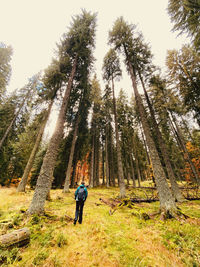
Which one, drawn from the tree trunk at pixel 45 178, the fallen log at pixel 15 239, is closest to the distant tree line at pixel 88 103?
the tree trunk at pixel 45 178

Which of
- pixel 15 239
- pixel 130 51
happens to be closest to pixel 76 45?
pixel 130 51

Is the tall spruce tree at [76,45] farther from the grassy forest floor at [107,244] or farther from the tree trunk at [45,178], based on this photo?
the grassy forest floor at [107,244]

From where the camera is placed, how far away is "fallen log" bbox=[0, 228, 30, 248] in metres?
2.70

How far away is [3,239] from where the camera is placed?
2.73m

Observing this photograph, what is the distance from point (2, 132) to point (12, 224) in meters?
18.2

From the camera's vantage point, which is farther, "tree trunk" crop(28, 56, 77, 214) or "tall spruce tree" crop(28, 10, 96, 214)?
"tall spruce tree" crop(28, 10, 96, 214)

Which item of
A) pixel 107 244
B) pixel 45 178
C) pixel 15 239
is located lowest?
pixel 107 244

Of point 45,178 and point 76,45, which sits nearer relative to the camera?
point 45,178

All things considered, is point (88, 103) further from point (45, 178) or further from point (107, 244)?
point (107, 244)

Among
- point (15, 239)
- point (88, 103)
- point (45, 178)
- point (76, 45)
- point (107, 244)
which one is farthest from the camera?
point (88, 103)

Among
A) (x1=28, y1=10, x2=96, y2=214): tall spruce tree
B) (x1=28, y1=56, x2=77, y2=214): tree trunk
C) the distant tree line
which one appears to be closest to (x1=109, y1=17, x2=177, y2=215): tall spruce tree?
the distant tree line

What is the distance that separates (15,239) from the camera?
2.84m

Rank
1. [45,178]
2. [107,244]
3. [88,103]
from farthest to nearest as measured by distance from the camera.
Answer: [88,103], [45,178], [107,244]

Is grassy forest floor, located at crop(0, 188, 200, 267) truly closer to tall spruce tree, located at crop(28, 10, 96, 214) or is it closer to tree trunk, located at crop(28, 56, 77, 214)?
tree trunk, located at crop(28, 56, 77, 214)
